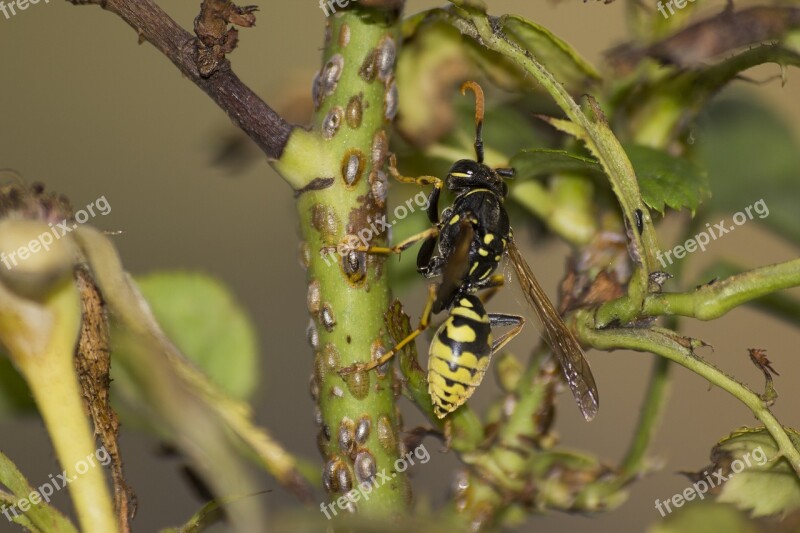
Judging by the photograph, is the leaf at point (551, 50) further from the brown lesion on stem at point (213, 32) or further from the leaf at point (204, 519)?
the leaf at point (204, 519)

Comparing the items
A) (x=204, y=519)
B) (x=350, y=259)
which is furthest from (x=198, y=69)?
(x=204, y=519)

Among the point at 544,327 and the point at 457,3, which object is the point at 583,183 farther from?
the point at 457,3

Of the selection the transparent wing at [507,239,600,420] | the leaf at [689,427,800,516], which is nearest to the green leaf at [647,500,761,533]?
the leaf at [689,427,800,516]

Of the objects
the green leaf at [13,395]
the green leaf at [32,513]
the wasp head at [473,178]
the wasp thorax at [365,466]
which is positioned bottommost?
the wasp thorax at [365,466]

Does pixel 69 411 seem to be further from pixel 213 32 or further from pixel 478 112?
pixel 478 112

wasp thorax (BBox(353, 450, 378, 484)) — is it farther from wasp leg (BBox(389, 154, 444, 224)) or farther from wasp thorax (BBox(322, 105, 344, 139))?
wasp leg (BBox(389, 154, 444, 224))

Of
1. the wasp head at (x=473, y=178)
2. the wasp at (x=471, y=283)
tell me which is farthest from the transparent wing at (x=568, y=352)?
the wasp head at (x=473, y=178)

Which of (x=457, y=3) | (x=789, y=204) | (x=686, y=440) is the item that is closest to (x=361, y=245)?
(x=457, y=3)
